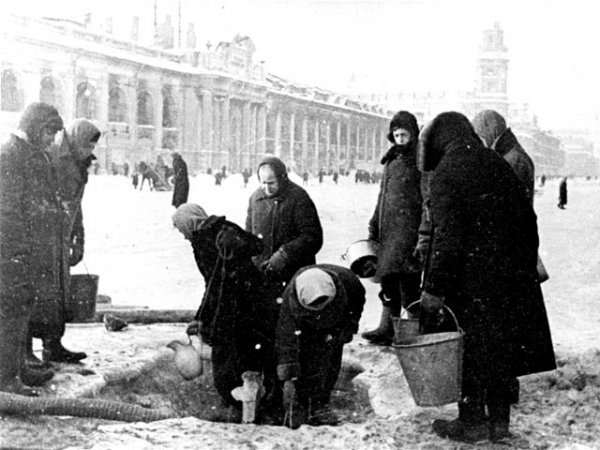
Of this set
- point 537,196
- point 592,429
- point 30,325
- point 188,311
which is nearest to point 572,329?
point 592,429

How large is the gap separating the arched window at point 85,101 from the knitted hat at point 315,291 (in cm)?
1993

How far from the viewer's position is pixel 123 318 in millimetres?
6734

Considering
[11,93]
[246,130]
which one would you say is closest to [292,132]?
[246,130]

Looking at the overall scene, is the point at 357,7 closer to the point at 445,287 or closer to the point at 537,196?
the point at 445,287

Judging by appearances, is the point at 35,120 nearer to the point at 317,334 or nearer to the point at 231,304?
the point at 231,304

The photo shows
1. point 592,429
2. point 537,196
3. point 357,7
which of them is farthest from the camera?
point 537,196

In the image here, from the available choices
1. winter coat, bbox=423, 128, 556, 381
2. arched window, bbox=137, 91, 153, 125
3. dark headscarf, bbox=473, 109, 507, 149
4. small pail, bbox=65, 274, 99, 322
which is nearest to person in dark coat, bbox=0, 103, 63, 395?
small pail, bbox=65, 274, 99, 322

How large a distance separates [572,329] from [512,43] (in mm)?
3495

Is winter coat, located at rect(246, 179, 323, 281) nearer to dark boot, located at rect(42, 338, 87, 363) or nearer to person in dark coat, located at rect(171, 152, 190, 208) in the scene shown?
dark boot, located at rect(42, 338, 87, 363)

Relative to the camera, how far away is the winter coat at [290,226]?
4902 millimetres

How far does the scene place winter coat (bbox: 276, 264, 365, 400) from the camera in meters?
3.87

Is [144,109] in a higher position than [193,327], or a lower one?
higher

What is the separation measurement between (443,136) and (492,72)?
6.75 metres

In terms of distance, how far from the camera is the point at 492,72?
32.2 feet
